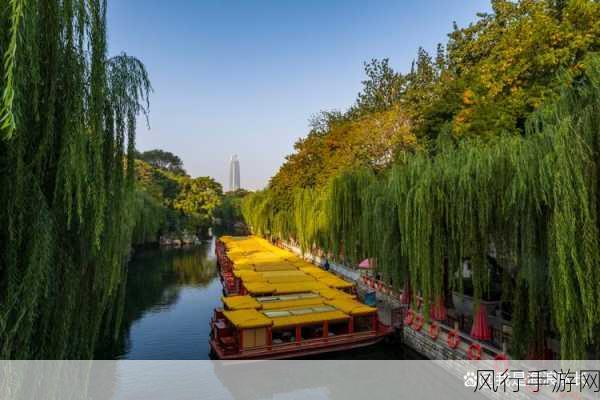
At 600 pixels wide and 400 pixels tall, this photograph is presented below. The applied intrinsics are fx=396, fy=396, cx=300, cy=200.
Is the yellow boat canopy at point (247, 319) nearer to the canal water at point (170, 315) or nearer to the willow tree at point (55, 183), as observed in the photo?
the canal water at point (170, 315)

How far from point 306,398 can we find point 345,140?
62.5 ft

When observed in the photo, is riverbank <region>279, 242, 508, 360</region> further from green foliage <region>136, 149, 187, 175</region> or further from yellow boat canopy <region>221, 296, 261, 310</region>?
green foliage <region>136, 149, 187, 175</region>

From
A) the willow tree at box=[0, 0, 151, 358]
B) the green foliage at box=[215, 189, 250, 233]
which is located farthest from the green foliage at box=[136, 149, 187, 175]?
the willow tree at box=[0, 0, 151, 358]

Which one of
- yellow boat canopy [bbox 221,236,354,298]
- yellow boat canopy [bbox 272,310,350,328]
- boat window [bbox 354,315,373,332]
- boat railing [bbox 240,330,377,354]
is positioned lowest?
boat railing [bbox 240,330,377,354]

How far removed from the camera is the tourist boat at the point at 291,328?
12727 millimetres

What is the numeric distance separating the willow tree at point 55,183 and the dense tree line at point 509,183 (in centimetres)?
646

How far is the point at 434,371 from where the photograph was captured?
12.5 meters

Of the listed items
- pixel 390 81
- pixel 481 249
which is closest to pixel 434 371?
pixel 481 249

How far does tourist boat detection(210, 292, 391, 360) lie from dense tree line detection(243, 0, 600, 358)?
2.52 metres

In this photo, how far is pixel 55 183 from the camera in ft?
12.4

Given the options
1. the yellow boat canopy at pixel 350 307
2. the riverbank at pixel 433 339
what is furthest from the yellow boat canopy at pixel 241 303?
the riverbank at pixel 433 339

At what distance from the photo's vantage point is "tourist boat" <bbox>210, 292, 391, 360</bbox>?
12.7 m

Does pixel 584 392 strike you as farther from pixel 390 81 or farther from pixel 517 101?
pixel 390 81

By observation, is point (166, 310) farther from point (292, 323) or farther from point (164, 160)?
point (164, 160)
